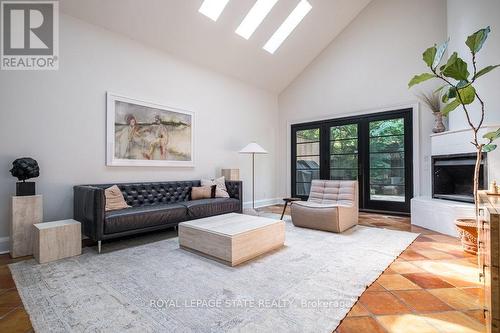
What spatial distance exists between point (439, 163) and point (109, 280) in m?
5.06

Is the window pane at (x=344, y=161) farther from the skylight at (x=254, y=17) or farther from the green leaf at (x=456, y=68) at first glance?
the green leaf at (x=456, y=68)

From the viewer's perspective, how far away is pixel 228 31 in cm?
471

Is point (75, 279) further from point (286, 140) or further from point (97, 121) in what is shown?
point (286, 140)

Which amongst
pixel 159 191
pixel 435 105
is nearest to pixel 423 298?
pixel 159 191

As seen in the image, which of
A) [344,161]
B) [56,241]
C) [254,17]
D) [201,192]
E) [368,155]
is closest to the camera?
[56,241]

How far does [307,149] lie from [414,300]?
491cm

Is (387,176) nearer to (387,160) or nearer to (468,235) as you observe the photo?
(387,160)

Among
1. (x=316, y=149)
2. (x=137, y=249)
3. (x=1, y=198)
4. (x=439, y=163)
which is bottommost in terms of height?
(x=137, y=249)

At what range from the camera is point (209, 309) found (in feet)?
5.59

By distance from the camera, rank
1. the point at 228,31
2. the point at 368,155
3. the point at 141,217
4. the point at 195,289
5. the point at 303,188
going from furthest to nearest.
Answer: the point at 303,188 < the point at 368,155 < the point at 228,31 < the point at 141,217 < the point at 195,289

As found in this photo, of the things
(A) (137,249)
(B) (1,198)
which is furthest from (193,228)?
(B) (1,198)

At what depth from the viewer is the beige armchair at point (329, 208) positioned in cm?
363

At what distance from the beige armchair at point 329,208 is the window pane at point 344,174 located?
5.32 feet

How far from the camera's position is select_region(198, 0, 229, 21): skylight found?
13.8ft
